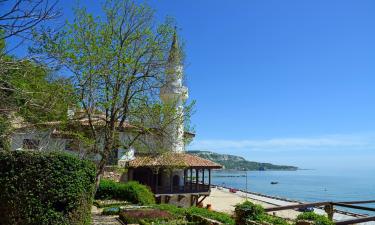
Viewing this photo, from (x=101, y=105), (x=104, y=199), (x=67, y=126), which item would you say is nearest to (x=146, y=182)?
(x=104, y=199)

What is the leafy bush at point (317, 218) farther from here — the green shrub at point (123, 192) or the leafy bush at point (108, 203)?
the green shrub at point (123, 192)

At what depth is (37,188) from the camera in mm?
12109

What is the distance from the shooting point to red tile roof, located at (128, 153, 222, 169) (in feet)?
76.9

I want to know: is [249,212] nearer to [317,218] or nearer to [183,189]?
[317,218]

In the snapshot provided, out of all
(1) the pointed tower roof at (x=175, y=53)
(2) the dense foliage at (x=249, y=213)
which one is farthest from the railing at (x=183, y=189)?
(2) the dense foliage at (x=249, y=213)

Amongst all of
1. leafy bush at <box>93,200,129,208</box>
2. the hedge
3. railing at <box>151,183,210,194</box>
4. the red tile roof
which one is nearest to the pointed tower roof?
the red tile roof

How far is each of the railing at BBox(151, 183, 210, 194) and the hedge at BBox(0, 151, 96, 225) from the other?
21.5 meters

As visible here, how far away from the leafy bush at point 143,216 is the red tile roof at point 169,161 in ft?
11.6

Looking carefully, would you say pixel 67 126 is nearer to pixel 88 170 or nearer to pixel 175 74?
pixel 175 74

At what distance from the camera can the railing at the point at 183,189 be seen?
3397cm

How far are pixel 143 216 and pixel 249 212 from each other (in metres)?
8.22

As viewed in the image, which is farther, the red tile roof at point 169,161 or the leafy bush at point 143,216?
the red tile roof at point 169,161

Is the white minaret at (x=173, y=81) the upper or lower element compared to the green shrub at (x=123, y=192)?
upper

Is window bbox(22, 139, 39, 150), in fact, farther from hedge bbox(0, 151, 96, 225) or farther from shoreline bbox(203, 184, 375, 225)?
shoreline bbox(203, 184, 375, 225)
